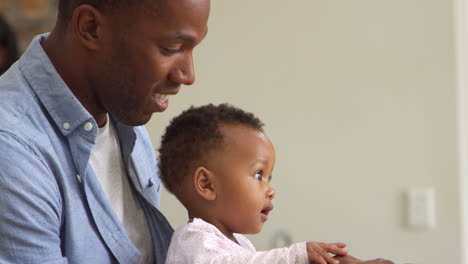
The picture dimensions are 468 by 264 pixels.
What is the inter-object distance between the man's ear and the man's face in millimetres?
17

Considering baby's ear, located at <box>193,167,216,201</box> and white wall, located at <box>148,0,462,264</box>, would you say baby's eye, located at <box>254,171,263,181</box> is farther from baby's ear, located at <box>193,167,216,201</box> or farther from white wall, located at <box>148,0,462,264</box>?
white wall, located at <box>148,0,462,264</box>

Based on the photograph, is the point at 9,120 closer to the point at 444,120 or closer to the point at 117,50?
the point at 117,50

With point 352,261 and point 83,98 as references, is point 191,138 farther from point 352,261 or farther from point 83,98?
point 352,261

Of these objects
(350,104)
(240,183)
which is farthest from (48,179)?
(350,104)

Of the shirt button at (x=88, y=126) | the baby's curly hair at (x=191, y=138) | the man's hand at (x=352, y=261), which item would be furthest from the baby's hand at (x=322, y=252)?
the shirt button at (x=88, y=126)

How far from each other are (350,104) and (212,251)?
4.38 feet

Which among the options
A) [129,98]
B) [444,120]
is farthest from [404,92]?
[129,98]

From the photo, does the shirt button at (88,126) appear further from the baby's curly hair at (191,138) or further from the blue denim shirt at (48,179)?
the baby's curly hair at (191,138)

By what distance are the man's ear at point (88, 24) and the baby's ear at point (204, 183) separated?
30 cm

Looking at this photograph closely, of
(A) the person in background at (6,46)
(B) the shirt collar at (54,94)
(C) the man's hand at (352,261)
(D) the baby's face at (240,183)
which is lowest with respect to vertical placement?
(C) the man's hand at (352,261)

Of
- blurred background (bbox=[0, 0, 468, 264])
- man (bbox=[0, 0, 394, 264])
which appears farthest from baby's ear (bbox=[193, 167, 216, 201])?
blurred background (bbox=[0, 0, 468, 264])

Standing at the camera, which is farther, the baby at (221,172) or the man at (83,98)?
the baby at (221,172)

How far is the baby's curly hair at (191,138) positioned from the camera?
4.47 feet

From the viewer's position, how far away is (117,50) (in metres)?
1.22
